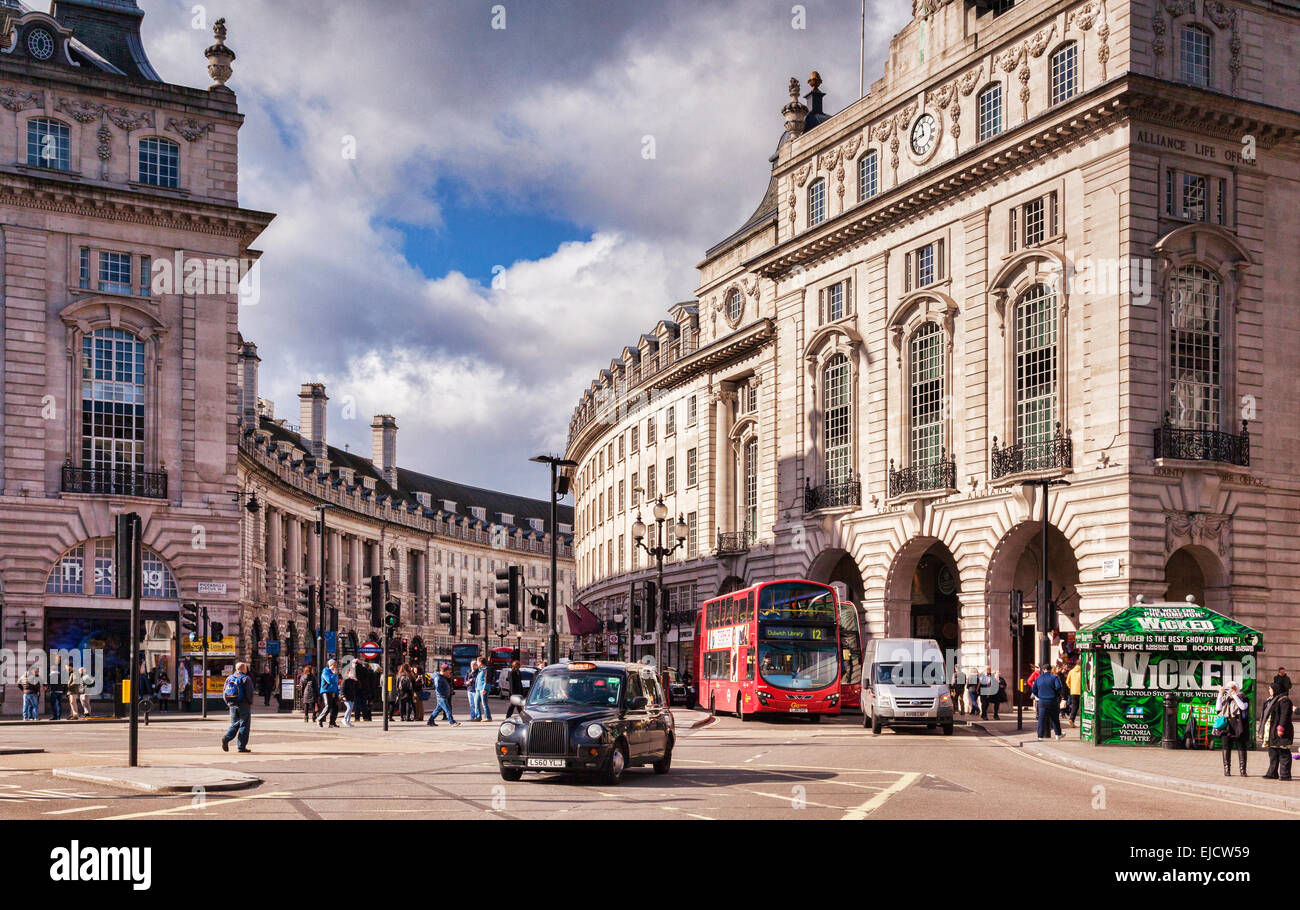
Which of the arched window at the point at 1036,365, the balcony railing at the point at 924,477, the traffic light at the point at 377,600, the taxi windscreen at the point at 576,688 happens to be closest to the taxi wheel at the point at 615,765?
the taxi windscreen at the point at 576,688

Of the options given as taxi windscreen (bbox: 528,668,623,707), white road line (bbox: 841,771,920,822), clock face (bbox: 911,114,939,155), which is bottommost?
white road line (bbox: 841,771,920,822)

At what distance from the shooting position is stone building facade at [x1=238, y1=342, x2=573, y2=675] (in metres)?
96.4

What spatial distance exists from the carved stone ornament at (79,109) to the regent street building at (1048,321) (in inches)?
1062

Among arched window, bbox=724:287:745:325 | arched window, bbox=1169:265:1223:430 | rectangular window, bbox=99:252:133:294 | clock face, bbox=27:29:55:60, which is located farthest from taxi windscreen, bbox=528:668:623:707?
arched window, bbox=724:287:745:325

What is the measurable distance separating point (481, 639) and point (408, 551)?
11.7 m

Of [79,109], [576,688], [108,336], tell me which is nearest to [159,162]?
[79,109]

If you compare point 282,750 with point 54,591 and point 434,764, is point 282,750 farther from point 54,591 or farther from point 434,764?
point 54,591

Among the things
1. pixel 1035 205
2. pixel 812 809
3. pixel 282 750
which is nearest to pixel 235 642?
pixel 282 750

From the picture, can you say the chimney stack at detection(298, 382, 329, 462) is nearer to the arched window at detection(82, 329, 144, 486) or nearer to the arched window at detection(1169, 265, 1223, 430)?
the arched window at detection(82, 329, 144, 486)

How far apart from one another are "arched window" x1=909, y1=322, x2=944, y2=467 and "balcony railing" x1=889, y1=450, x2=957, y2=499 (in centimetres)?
27

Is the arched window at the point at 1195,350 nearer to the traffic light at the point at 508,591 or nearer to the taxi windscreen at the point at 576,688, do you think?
the traffic light at the point at 508,591

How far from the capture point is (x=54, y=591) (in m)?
56.5

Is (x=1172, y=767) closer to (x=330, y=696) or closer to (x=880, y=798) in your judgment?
(x=880, y=798)

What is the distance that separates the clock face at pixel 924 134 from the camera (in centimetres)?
5413
